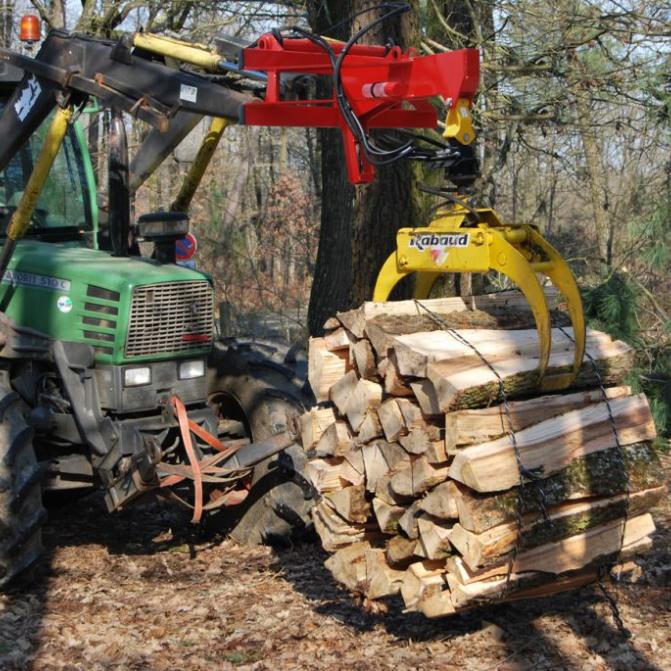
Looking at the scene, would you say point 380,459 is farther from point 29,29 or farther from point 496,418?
point 29,29

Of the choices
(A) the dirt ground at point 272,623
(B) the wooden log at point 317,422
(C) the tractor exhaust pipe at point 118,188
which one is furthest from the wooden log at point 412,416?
(C) the tractor exhaust pipe at point 118,188

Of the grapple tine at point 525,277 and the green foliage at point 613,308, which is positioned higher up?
the grapple tine at point 525,277

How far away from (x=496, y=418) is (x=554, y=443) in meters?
0.29

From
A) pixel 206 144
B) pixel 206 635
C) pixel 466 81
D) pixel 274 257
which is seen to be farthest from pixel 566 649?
pixel 274 257

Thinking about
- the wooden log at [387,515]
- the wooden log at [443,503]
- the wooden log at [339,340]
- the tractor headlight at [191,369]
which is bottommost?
the wooden log at [387,515]

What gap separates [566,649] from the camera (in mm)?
4836

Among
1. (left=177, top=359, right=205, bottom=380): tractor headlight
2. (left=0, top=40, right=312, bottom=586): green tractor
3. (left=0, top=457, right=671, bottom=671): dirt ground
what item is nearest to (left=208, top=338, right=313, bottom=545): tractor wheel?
(left=0, top=40, right=312, bottom=586): green tractor

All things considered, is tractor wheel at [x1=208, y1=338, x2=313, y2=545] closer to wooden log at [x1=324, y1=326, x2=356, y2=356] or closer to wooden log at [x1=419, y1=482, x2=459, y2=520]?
wooden log at [x1=324, y1=326, x2=356, y2=356]

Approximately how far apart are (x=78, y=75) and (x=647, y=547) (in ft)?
12.9

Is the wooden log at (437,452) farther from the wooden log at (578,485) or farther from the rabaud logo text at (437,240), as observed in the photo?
the rabaud logo text at (437,240)

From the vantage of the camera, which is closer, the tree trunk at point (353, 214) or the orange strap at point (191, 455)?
the orange strap at point (191, 455)

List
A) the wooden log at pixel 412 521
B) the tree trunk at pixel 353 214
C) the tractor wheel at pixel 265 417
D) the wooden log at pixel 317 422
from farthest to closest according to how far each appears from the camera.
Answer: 1. the tree trunk at pixel 353 214
2. the tractor wheel at pixel 265 417
3. the wooden log at pixel 317 422
4. the wooden log at pixel 412 521

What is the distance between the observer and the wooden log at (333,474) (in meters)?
4.85

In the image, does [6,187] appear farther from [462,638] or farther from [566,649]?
[566,649]
